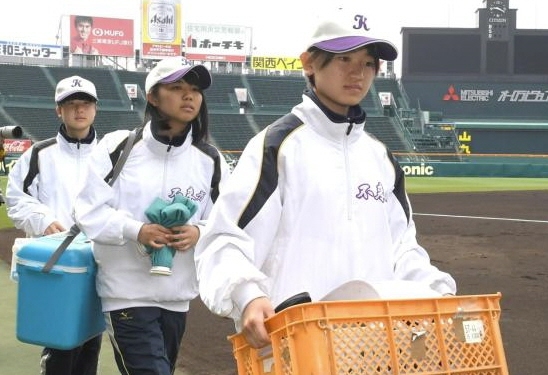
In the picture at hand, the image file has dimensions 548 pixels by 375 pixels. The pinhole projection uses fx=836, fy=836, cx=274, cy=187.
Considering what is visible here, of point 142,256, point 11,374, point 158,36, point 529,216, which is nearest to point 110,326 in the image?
point 142,256

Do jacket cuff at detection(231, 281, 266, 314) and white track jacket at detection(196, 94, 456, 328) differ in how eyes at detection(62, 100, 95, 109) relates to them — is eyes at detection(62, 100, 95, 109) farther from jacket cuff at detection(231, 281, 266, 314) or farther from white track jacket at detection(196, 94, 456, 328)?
jacket cuff at detection(231, 281, 266, 314)

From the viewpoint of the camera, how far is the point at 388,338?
74.5 inches

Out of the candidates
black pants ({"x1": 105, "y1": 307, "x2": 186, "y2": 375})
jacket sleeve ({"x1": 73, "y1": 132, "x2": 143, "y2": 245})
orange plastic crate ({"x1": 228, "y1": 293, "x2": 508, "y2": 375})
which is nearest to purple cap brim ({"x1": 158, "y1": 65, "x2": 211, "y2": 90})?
jacket sleeve ({"x1": 73, "y1": 132, "x2": 143, "y2": 245})

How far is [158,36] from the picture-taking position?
59.6 meters

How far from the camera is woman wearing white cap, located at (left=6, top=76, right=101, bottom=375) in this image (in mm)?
4898

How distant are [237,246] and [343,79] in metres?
0.60

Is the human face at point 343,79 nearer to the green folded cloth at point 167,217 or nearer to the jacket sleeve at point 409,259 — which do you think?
the jacket sleeve at point 409,259

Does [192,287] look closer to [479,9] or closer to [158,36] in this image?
[479,9]

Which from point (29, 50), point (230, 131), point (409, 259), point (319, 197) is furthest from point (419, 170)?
point (319, 197)

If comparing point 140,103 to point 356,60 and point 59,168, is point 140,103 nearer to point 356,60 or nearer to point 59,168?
point 59,168

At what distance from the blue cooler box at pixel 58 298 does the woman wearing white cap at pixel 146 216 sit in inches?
2.8

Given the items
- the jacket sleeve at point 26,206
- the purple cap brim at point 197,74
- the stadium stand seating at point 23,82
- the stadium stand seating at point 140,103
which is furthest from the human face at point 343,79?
the stadium stand seating at point 23,82

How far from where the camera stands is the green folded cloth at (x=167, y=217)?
11.8ft

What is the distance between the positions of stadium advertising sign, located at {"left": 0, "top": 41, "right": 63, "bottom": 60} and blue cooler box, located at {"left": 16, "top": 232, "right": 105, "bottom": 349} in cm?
5665
